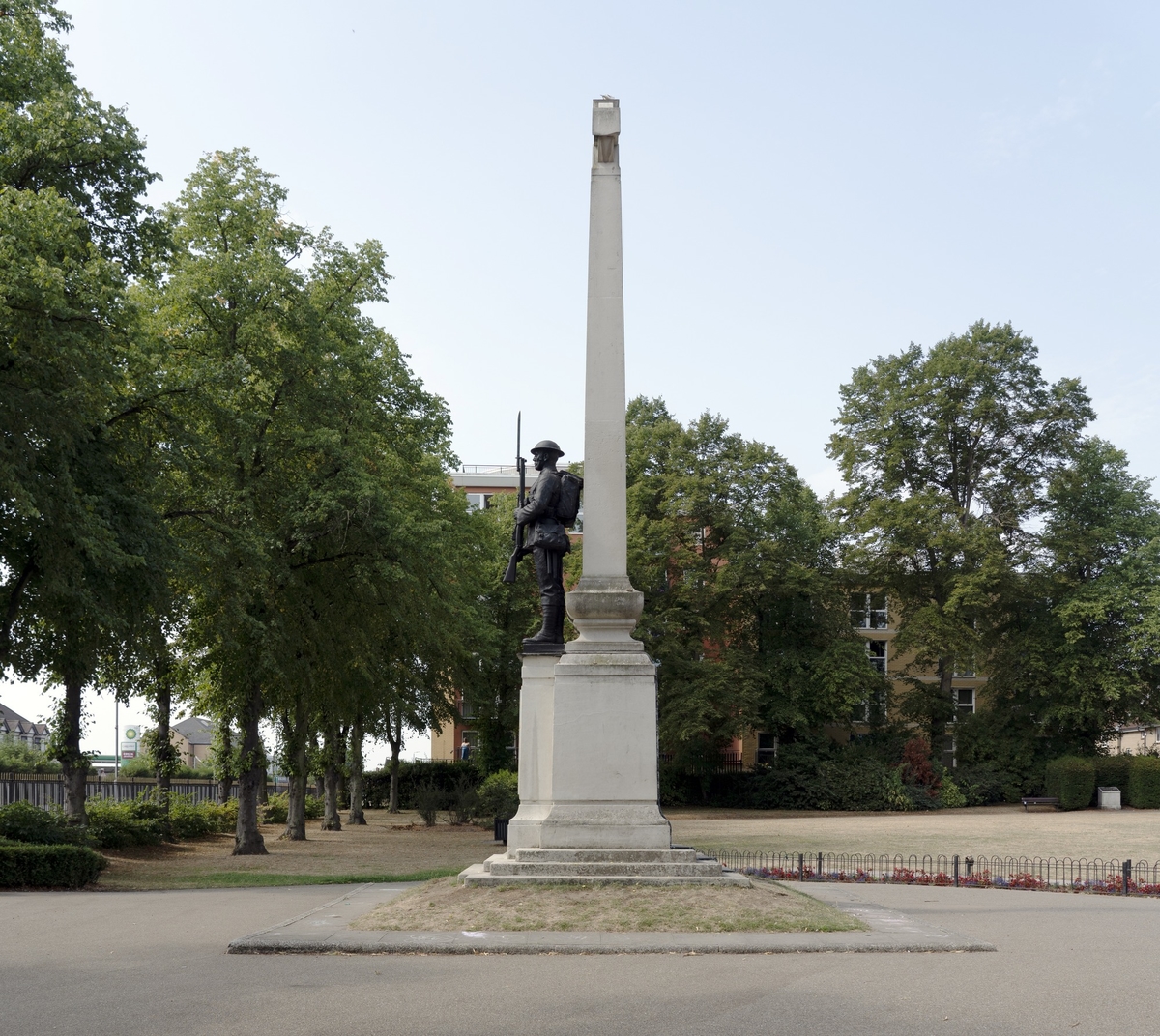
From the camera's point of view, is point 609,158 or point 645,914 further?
point 609,158

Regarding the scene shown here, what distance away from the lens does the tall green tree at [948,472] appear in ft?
156

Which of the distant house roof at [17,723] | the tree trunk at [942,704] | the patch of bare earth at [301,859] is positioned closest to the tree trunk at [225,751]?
the patch of bare earth at [301,859]

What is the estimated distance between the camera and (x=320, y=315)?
26781mm

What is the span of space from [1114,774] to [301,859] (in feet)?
109

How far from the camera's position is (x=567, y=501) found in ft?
48.5

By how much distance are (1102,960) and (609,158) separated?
10177 millimetres

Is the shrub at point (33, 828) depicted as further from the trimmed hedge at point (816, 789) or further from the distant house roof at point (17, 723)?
the distant house roof at point (17, 723)

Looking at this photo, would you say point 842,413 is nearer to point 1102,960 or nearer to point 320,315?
point 320,315

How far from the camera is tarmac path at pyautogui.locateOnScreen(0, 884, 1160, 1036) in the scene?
7426mm

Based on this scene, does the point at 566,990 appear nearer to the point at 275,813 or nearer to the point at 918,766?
the point at 275,813

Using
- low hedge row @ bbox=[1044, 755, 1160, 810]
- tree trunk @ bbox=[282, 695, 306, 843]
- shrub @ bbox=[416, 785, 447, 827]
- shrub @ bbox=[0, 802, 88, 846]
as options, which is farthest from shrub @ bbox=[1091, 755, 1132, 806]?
shrub @ bbox=[0, 802, 88, 846]

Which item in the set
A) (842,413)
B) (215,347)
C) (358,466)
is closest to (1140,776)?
(842,413)

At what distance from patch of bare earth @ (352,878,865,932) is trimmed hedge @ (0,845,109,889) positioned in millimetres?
7736

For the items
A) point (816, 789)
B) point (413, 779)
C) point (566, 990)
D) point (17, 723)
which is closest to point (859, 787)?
point (816, 789)
